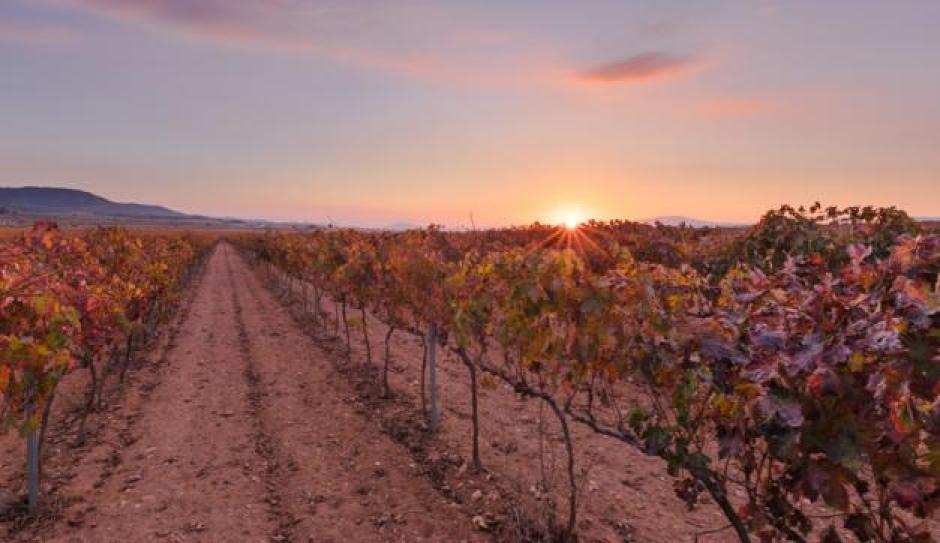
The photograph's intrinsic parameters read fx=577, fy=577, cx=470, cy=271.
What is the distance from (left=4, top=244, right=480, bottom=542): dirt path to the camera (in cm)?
688

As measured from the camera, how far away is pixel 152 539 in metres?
6.63

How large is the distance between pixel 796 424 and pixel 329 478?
22.8 feet

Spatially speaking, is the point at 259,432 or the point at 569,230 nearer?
the point at 259,432

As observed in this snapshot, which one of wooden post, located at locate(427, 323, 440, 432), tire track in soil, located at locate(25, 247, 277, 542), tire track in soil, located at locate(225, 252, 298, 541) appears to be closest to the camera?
tire track in soil, located at locate(25, 247, 277, 542)

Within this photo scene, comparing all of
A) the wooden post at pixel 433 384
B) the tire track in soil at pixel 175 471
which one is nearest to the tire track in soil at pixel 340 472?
the tire track in soil at pixel 175 471

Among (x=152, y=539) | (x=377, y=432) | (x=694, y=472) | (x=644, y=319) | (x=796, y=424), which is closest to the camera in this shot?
(x=796, y=424)

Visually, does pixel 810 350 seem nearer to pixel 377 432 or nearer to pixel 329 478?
pixel 329 478

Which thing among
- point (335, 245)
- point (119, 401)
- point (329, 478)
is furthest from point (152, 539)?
point (335, 245)

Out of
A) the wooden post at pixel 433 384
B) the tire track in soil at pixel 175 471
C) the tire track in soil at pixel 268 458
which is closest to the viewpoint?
the tire track in soil at pixel 175 471

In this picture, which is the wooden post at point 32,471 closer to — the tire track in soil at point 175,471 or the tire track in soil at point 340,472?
the tire track in soil at point 175,471

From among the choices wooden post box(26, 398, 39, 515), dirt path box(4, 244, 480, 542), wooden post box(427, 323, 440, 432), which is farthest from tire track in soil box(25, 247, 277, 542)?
wooden post box(427, 323, 440, 432)

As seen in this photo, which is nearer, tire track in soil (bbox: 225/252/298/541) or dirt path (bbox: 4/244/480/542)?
dirt path (bbox: 4/244/480/542)

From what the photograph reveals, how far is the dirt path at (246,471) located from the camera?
6875 mm

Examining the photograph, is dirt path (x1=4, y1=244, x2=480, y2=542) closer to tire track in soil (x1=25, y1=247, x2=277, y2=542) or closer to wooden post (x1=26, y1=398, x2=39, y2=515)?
tire track in soil (x1=25, y1=247, x2=277, y2=542)
